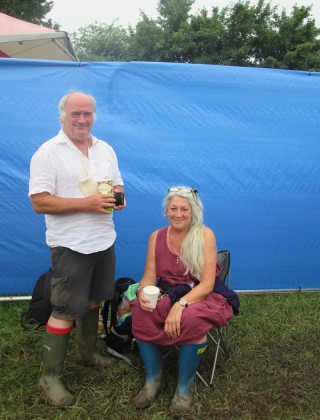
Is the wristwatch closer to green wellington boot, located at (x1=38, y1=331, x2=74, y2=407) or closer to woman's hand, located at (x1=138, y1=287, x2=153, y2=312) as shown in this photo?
woman's hand, located at (x1=138, y1=287, x2=153, y2=312)

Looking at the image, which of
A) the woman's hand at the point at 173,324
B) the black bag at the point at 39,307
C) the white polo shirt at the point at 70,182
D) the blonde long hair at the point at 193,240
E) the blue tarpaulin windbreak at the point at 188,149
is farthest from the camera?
the blue tarpaulin windbreak at the point at 188,149

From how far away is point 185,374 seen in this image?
2006mm

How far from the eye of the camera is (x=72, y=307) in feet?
6.30

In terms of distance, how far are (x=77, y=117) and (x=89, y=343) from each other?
1417 millimetres

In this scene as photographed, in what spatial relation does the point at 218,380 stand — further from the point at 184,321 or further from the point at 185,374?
the point at 184,321

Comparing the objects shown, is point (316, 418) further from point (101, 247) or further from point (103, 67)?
point (103, 67)

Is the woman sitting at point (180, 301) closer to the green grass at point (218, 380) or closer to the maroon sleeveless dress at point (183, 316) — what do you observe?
the maroon sleeveless dress at point (183, 316)

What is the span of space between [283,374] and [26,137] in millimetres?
2494

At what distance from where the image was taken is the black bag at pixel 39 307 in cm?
263

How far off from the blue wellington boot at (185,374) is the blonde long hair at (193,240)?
42cm

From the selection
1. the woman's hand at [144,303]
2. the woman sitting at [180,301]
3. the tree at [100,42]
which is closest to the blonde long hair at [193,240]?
the woman sitting at [180,301]

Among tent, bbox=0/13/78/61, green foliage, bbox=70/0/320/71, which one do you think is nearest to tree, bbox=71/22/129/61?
green foliage, bbox=70/0/320/71

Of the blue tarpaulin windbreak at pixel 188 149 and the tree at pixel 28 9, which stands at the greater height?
the tree at pixel 28 9

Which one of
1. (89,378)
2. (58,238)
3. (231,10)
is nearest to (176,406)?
(89,378)
